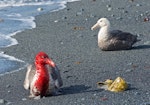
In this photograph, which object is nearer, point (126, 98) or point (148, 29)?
point (126, 98)

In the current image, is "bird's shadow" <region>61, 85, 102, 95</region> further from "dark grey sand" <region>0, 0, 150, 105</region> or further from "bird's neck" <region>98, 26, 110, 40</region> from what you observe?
"bird's neck" <region>98, 26, 110, 40</region>

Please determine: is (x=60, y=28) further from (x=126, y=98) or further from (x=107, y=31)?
(x=126, y=98)

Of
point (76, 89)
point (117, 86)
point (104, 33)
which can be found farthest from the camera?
point (104, 33)

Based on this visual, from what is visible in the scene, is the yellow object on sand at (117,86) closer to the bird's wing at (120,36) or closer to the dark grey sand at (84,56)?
the dark grey sand at (84,56)

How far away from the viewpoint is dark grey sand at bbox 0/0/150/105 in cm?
845

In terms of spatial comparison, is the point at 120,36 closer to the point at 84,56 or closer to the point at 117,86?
the point at 84,56

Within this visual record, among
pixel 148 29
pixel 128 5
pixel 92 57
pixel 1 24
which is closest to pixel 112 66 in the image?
pixel 92 57

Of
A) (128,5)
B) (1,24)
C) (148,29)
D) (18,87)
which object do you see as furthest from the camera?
(128,5)

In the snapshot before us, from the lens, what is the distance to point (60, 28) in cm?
1648

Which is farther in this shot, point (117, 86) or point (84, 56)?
point (84, 56)

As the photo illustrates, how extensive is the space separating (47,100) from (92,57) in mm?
3460

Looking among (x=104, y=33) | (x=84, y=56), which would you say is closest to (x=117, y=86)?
(x=84, y=56)

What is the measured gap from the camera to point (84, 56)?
12.0 metres

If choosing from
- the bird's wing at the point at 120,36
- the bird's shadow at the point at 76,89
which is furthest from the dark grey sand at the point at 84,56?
the bird's wing at the point at 120,36
